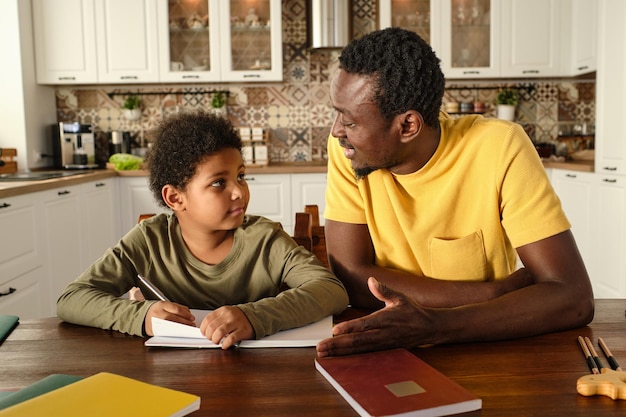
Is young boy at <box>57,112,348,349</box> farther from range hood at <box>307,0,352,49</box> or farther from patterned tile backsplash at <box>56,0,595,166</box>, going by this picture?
patterned tile backsplash at <box>56,0,595,166</box>

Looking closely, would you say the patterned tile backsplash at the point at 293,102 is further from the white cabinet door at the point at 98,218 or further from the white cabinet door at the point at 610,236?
the white cabinet door at the point at 610,236

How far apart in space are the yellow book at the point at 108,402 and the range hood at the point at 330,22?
4.10 m

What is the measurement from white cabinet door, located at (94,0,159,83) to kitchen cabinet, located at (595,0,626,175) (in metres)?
2.94

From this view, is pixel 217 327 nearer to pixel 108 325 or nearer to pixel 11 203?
pixel 108 325

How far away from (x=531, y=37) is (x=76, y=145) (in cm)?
334

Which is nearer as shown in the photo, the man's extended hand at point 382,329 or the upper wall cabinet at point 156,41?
the man's extended hand at point 382,329

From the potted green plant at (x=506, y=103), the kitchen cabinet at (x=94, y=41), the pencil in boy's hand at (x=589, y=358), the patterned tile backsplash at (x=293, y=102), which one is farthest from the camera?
the patterned tile backsplash at (x=293, y=102)

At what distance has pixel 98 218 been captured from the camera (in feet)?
13.6

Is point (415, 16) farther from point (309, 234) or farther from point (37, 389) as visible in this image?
point (37, 389)

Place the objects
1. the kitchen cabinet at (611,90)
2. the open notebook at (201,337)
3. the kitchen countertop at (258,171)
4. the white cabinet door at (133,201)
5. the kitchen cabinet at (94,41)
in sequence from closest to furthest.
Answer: the open notebook at (201,337)
the kitchen countertop at (258,171)
the kitchen cabinet at (611,90)
the white cabinet door at (133,201)
the kitchen cabinet at (94,41)

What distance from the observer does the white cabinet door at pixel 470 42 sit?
4.62m

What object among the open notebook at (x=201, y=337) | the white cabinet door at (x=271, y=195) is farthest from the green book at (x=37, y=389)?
the white cabinet door at (x=271, y=195)

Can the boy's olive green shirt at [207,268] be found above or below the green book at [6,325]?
above

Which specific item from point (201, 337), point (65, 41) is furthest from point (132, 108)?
point (201, 337)
